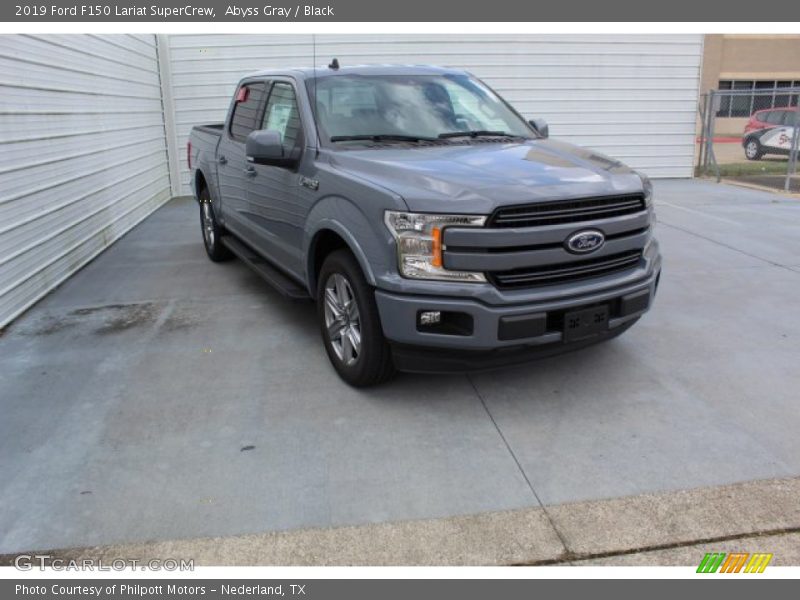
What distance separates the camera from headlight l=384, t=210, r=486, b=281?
3463mm

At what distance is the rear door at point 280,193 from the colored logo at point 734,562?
312cm

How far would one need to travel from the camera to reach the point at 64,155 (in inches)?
279

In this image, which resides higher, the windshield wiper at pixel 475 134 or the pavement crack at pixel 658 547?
the windshield wiper at pixel 475 134

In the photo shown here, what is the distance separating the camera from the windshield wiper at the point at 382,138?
176 inches

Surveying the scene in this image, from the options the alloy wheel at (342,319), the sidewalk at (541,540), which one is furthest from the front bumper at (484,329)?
the sidewalk at (541,540)

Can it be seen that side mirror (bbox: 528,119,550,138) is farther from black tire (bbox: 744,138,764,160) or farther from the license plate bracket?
black tire (bbox: 744,138,764,160)

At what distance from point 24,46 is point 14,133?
3.23 ft

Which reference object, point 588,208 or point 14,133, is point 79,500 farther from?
point 14,133

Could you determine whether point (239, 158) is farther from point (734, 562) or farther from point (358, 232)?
point (734, 562)

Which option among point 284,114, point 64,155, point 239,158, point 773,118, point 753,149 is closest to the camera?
point 284,114

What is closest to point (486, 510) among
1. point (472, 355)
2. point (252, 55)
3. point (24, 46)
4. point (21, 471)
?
point (472, 355)

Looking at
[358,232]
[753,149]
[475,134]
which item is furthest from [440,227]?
[753,149]

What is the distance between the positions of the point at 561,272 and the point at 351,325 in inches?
51.1

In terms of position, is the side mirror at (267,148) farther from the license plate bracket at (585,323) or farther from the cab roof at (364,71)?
the license plate bracket at (585,323)
